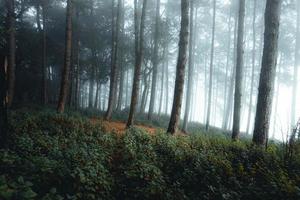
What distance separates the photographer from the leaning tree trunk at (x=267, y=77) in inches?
374

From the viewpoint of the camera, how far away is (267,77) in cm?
957

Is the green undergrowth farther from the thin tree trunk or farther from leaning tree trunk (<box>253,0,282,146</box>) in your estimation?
leaning tree trunk (<box>253,0,282,146</box>)

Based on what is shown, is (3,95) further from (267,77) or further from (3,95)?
(267,77)

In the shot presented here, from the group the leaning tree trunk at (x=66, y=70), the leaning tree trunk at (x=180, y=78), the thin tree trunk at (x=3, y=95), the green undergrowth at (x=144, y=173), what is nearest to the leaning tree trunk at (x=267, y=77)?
the green undergrowth at (x=144, y=173)

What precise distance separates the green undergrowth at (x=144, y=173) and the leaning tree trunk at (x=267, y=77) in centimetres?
109

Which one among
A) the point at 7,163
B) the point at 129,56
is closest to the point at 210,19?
the point at 129,56

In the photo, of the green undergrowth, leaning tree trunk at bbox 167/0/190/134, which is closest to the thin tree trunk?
the green undergrowth

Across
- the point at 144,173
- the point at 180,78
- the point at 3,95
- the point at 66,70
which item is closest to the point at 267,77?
the point at 180,78

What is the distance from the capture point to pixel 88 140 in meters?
9.84

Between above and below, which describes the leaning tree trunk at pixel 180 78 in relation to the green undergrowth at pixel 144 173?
above

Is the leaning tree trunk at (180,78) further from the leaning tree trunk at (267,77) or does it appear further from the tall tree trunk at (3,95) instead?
the tall tree trunk at (3,95)

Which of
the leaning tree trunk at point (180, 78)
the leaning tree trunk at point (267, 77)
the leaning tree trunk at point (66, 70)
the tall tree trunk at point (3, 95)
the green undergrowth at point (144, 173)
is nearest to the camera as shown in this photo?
the green undergrowth at point (144, 173)

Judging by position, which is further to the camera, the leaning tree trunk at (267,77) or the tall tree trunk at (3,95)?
the leaning tree trunk at (267,77)

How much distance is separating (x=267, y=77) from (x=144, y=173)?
5.18m
